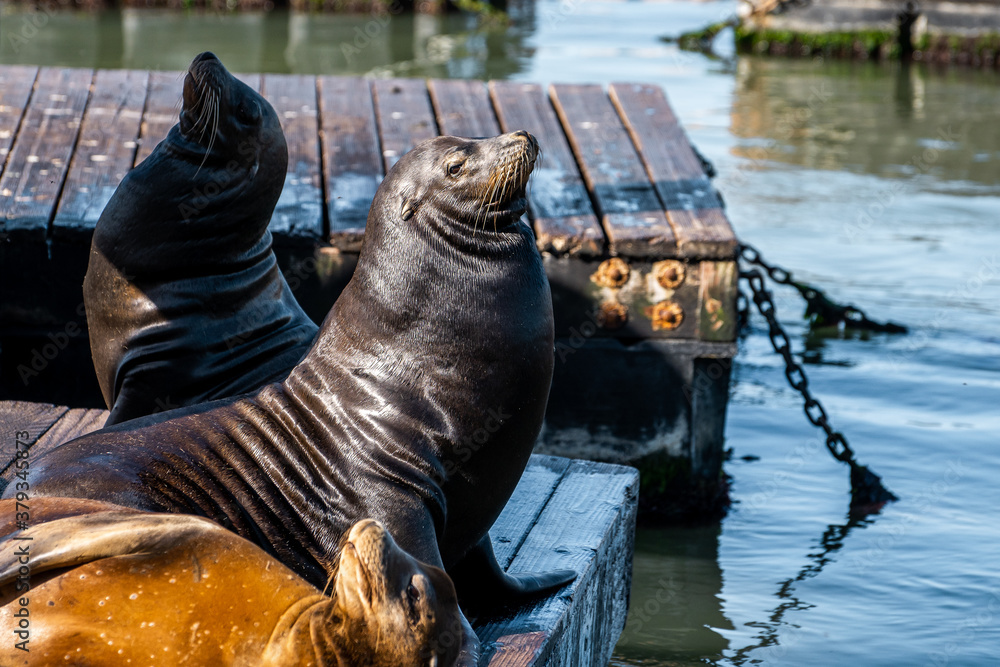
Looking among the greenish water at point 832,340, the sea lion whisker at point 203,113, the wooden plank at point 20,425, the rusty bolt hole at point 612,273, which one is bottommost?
the greenish water at point 832,340

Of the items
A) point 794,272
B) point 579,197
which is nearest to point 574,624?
point 579,197

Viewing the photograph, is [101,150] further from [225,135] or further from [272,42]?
[272,42]

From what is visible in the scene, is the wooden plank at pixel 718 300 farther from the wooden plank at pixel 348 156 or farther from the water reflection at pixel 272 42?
the water reflection at pixel 272 42

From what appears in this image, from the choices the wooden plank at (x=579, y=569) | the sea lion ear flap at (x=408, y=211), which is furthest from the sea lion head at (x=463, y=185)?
the wooden plank at (x=579, y=569)

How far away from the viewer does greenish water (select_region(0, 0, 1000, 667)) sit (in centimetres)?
424

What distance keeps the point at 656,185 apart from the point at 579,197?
15.0 inches

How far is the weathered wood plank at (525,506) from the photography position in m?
3.06

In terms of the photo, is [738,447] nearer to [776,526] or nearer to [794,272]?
[776,526]

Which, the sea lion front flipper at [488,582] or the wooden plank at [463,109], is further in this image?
the wooden plank at [463,109]

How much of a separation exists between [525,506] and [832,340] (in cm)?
429

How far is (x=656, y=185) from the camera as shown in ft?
16.5

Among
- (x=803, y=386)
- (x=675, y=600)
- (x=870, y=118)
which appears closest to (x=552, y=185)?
(x=803, y=386)

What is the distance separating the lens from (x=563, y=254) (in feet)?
14.9

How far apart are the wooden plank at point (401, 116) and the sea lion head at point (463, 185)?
2.58 m
